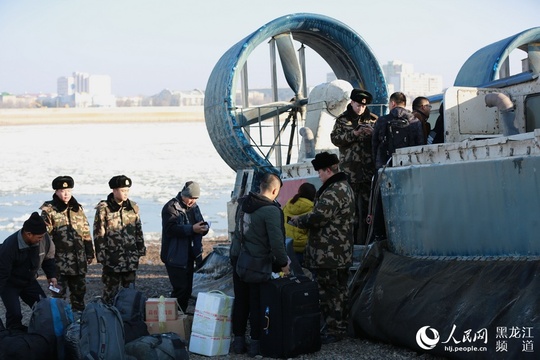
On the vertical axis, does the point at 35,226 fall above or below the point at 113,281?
above

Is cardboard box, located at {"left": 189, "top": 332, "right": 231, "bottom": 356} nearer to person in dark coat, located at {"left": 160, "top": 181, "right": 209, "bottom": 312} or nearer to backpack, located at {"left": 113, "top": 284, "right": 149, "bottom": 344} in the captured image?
backpack, located at {"left": 113, "top": 284, "right": 149, "bottom": 344}

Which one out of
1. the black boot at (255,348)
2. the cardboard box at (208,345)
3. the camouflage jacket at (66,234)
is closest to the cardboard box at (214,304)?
the cardboard box at (208,345)

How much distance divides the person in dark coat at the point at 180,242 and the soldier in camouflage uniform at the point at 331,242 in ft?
4.15

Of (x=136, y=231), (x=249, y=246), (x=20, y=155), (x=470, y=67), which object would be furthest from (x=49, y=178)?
(x=249, y=246)

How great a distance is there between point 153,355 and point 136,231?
7.90ft

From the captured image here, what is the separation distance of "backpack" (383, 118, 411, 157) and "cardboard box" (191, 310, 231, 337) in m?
2.06

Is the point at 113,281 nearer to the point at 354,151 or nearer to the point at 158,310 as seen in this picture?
the point at 158,310

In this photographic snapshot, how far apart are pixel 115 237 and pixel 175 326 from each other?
5.00 feet

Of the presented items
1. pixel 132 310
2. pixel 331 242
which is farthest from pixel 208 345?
pixel 331 242

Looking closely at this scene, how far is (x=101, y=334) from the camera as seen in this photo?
5.69m

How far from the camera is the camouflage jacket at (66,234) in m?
7.88

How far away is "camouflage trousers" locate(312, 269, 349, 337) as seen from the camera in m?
6.84

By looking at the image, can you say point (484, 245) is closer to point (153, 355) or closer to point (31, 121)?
point (153, 355)

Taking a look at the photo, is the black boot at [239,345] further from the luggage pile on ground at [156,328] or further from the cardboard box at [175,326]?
the cardboard box at [175,326]
